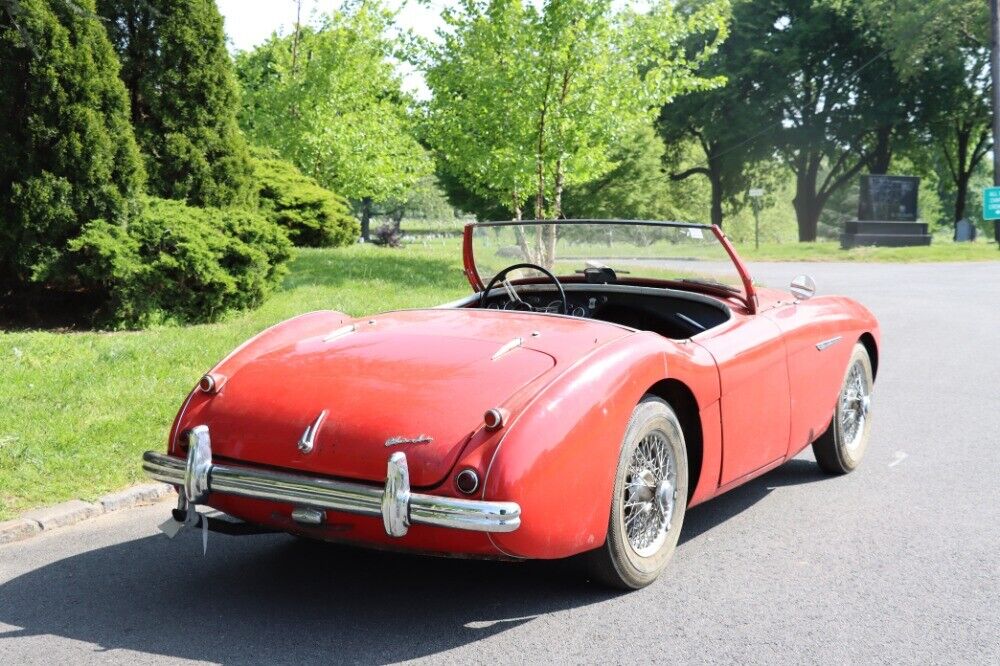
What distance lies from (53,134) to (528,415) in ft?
26.3

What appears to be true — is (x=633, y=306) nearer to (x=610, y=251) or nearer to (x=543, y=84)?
(x=610, y=251)

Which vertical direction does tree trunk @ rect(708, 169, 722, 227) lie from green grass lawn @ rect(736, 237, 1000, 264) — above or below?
above

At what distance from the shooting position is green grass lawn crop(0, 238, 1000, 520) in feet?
19.0

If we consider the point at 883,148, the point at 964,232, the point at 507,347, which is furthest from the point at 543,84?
the point at 883,148

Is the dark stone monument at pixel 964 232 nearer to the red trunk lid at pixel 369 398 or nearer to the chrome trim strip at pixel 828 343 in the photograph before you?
the chrome trim strip at pixel 828 343

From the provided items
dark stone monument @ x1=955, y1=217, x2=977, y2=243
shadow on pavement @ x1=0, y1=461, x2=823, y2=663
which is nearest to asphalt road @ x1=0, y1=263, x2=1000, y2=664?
shadow on pavement @ x1=0, y1=461, x2=823, y2=663

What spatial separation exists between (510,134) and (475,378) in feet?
49.4

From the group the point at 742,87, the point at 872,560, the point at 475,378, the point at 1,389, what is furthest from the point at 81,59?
the point at 742,87

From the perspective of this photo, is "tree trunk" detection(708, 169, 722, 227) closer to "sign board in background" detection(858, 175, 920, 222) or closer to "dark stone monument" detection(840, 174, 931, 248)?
"dark stone monument" detection(840, 174, 931, 248)

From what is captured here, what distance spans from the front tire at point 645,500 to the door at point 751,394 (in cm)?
39

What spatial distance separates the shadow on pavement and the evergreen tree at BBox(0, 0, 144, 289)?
20.4 feet

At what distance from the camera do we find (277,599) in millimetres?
4125

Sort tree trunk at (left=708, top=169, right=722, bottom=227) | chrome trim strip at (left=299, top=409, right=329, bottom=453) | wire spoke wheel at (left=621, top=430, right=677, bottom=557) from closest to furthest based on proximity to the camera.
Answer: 1. chrome trim strip at (left=299, top=409, right=329, bottom=453)
2. wire spoke wheel at (left=621, top=430, right=677, bottom=557)
3. tree trunk at (left=708, top=169, right=722, bottom=227)

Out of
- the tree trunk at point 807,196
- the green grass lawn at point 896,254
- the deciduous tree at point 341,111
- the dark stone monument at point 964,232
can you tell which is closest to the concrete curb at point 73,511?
the deciduous tree at point 341,111
